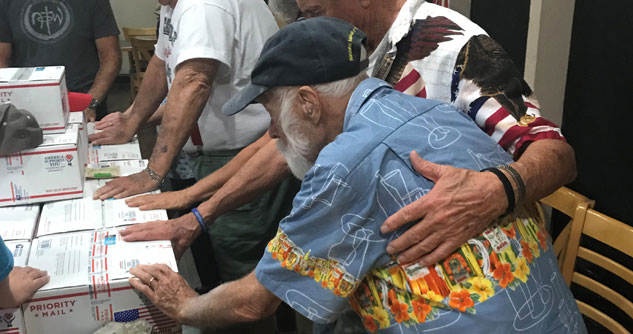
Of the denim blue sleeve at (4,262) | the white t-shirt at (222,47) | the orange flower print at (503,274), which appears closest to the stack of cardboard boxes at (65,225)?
the denim blue sleeve at (4,262)

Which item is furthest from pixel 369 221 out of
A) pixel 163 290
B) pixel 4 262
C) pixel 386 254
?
pixel 4 262

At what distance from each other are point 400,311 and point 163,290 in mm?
670

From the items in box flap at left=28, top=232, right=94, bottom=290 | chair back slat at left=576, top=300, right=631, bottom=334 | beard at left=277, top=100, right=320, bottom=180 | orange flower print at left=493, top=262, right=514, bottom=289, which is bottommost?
chair back slat at left=576, top=300, right=631, bottom=334

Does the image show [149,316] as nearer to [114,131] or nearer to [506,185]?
[506,185]

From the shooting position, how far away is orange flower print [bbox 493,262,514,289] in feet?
3.97

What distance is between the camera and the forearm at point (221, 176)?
2.21 metres

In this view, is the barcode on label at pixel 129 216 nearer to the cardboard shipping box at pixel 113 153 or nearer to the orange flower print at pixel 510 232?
the cardboard shipping box at pixel 113 153

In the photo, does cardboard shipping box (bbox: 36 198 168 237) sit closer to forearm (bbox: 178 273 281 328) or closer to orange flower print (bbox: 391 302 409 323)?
forearm (bbox: 178 273 281 328)

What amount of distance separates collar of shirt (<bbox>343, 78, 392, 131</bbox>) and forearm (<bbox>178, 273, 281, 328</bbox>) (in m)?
0.42

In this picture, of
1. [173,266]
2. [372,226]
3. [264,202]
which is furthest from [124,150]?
[372,226]

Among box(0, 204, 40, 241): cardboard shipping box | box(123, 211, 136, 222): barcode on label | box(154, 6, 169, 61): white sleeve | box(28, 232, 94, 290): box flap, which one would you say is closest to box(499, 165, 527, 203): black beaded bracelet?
box(28, 232, 94, 290): box flap

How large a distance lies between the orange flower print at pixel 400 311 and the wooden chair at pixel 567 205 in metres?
1.07

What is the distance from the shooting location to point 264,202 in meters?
2.49

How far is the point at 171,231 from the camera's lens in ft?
6.32
